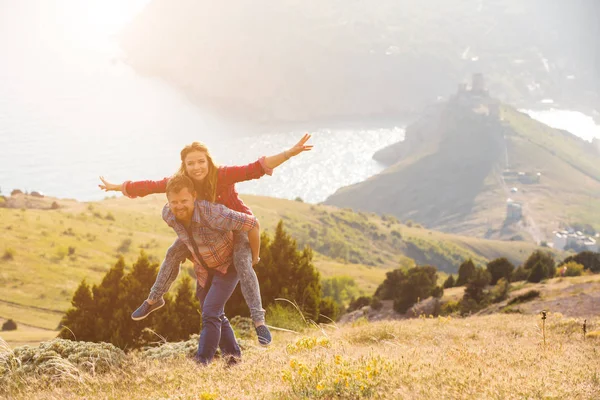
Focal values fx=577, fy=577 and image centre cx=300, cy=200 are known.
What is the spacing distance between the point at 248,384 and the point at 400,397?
1678 mm

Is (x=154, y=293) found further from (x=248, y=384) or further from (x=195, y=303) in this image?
(x=195, y=303)

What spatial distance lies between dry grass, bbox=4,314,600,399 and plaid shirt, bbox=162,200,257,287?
135 cm

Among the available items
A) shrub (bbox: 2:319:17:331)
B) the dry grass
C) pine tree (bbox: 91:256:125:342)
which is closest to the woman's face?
the dry grass

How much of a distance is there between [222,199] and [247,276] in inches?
43.3

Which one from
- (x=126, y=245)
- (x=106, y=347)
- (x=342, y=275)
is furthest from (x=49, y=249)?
(x=106, y=347)

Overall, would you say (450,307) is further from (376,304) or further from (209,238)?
(209,238)

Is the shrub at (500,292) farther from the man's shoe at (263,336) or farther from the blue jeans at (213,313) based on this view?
the blue jeans at (213,313)

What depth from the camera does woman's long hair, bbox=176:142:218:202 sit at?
25.1ft

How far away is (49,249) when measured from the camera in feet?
245

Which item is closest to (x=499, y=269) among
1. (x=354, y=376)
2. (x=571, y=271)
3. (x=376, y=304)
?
(x=571, y=271)

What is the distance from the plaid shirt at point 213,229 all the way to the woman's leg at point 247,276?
0.32 ft

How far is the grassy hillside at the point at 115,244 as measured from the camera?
57250 millimetres

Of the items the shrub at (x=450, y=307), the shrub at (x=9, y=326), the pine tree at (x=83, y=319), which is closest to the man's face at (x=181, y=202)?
the pine tree at (x=83, y=319)

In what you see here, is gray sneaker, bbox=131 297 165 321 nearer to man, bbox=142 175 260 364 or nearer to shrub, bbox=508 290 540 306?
man, bbox=142 175 260 364
